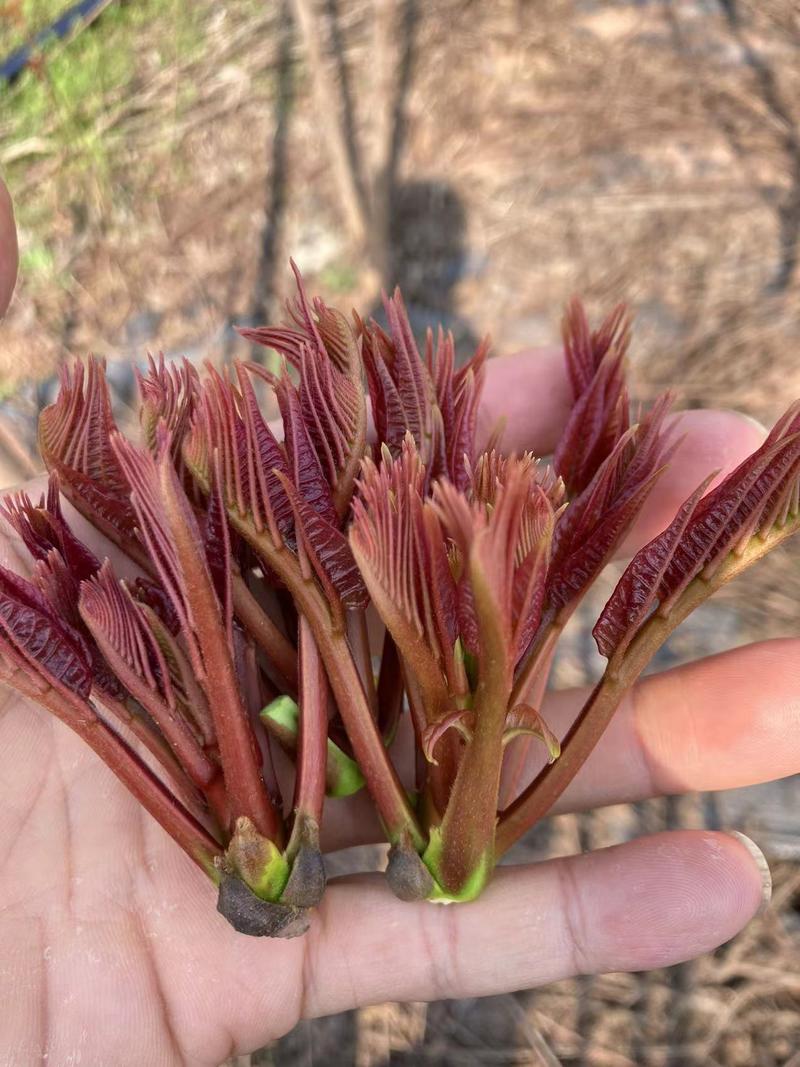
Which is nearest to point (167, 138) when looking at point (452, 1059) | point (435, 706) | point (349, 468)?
point (349, 468)

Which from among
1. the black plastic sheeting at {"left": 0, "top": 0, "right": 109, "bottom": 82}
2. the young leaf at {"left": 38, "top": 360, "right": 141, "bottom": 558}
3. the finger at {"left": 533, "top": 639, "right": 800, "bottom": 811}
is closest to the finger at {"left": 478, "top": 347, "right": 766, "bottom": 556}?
the finger at {"left": 533, "top": 639, "right": 800, "bottom": 811}

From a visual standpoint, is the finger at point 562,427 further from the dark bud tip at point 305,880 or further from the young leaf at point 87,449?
the dark bud tip at point 305,880

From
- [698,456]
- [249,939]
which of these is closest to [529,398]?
[698,456]

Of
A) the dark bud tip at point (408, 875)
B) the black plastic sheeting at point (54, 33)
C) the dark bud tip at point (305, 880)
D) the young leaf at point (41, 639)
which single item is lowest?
the dark bud tip at point (408, 875)

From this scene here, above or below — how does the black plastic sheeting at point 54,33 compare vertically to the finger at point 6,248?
below

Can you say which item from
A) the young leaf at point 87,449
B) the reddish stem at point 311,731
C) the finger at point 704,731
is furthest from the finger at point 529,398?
the young leaf at point 87,449

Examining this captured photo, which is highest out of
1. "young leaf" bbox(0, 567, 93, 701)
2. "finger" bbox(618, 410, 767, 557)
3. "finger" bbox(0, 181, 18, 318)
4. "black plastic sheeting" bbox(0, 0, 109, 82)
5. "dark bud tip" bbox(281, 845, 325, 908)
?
"finger" bbox(0, 181, 18, 318)

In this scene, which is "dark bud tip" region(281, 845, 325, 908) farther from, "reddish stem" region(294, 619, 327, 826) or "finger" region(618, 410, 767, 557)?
"finger" region(618, 410, 767, 557)
